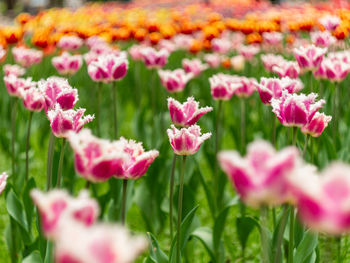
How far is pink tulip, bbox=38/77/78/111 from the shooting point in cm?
156

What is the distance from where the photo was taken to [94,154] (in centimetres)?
86

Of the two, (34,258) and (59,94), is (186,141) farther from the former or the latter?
(34,258)

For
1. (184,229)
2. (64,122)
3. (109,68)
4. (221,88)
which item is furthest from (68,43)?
(64,122)

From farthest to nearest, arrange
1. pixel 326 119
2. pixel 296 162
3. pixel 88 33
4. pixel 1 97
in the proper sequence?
pixel 88 33 < pixel 1 97 < pixel 326 119 < pixel 296 162

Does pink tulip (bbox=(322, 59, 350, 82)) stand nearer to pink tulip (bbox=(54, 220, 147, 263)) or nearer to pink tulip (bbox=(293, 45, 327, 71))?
pink tulip (bbox=(293, 45, 327, 71))

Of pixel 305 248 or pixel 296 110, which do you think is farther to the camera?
pixel 305 248

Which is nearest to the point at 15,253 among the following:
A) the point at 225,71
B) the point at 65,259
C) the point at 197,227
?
the point at 197,227

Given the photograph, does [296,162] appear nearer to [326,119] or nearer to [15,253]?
[326,119]

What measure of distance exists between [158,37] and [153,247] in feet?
11.3

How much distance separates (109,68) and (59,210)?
5.21 feet

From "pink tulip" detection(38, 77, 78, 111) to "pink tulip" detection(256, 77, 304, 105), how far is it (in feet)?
2.20

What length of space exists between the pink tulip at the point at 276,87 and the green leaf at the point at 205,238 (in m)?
0.66

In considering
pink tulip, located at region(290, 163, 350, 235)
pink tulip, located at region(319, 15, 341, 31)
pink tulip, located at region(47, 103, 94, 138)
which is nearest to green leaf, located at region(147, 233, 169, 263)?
pink tulip, located at region(47, 103, 94, 138)

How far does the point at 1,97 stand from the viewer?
4.03 meters
